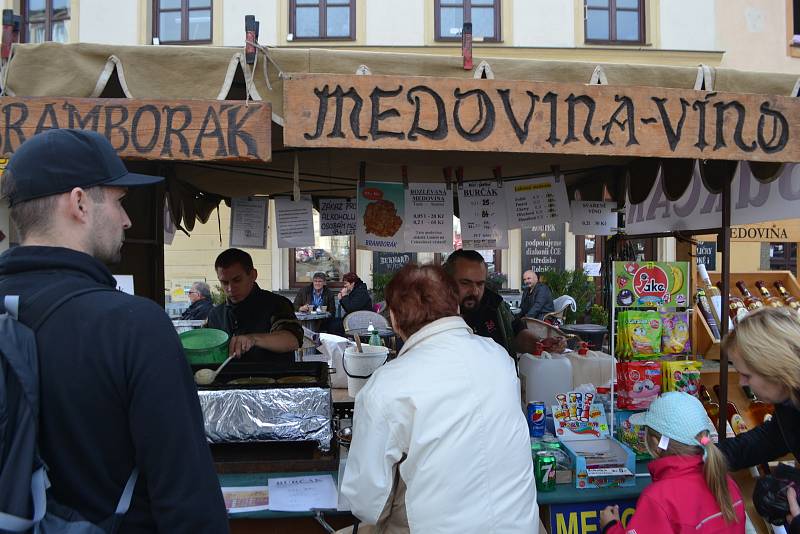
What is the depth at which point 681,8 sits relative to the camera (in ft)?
38.8

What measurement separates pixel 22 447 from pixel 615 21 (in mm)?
13382

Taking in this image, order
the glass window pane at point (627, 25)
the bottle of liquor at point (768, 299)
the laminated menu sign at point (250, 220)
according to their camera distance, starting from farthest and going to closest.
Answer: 1. the glass window pane at point (627, 25)
2. the laminated menu sign at point (250, 220)
3. the bottle of liquor at point (768, 299)

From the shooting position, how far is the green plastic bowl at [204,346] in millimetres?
2793

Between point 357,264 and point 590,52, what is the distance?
6918 mm

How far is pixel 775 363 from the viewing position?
196 centimetres

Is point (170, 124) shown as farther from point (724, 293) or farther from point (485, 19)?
point (485, 19)

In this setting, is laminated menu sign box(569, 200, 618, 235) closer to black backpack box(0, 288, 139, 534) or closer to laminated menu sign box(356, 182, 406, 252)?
laminated menu sign box(356, 182, 406, 252)

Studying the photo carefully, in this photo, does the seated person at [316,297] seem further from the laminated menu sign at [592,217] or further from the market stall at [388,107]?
the market stall at [388,107]

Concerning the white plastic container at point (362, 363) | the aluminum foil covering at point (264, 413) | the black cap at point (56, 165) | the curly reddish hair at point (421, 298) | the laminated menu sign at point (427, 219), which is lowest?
the aluminum foil covering at point (264, 413)

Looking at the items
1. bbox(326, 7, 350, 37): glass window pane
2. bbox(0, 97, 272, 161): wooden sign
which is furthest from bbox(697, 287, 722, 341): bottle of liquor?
bbox(326, 7, 350, 37): glass window pane

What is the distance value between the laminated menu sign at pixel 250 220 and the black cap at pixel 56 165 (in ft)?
13.0

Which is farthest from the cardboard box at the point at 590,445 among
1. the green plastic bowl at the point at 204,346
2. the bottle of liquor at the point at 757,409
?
the green plastic bowl at the point at 204,346

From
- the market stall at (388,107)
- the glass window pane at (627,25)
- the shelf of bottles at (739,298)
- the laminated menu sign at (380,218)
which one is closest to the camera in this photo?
the market stall at (388,107)

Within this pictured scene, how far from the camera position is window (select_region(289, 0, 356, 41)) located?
38.4 feet
